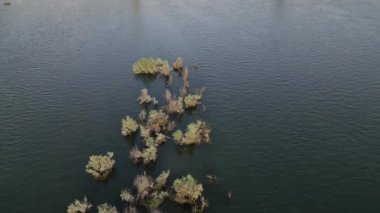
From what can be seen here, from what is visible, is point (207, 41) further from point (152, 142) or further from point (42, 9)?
point (42, 9)

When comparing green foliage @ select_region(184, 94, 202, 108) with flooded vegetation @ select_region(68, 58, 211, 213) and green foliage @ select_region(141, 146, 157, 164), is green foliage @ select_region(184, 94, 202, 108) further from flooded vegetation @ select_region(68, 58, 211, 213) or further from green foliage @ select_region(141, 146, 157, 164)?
green foliage @ select_region(141, 146, 157, 164)

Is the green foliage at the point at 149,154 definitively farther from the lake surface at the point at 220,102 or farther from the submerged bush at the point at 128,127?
the submerged bush at the point at 128,127

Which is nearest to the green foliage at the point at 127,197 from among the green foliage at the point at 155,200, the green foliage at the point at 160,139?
the green foliage at the point at 155,200

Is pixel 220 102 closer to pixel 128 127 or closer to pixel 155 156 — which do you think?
pixel 128 127

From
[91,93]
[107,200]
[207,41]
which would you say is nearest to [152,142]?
[107,200]

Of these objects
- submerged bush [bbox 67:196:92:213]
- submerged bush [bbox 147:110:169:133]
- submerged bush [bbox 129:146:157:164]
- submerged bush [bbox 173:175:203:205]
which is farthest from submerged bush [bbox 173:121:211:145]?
submerged bush [bbox 67:196:92:213]
